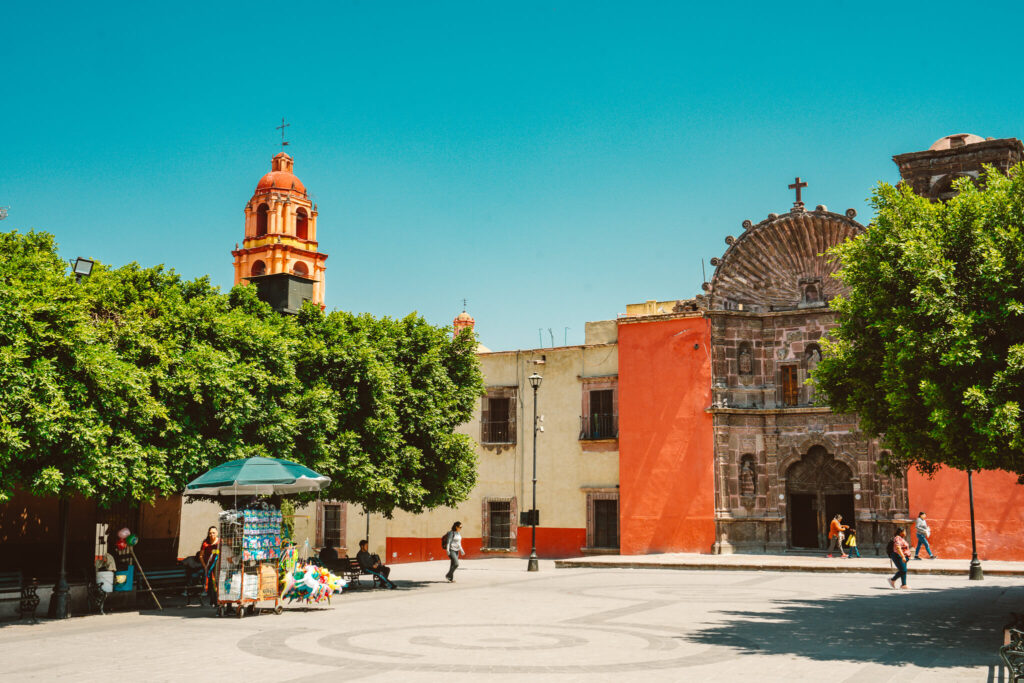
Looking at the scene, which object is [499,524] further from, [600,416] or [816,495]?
[816,495]

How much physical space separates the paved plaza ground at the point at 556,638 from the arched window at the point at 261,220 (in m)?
41.1

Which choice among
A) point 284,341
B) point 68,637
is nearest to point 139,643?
point 68,637

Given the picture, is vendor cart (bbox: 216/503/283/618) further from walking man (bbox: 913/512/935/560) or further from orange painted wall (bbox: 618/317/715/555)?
walking man (bbox: 913/512/935/560)

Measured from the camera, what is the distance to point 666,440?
32.9 meters

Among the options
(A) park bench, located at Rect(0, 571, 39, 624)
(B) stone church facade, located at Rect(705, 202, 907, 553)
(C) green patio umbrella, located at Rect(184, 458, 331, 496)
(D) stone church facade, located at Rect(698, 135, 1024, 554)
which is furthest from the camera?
(B) stone church facade, located at Rect(705, 202, 907, 553)

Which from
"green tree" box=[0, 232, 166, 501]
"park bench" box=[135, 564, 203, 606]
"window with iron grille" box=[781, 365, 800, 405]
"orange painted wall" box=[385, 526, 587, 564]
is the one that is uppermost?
"window with iron grille" box=[781, 365, 800, 405]

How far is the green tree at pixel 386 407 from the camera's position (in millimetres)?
20969

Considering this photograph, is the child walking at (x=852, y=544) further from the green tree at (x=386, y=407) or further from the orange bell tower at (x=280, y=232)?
the orange bell tower at (x=280, y=232)

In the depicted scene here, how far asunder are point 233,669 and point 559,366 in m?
25.0

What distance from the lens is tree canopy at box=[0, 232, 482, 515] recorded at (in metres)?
14.9

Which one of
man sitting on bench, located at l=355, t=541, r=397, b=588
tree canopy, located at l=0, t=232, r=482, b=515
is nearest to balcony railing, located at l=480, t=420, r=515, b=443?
tree canopy, located at l=0, t=232, r=482, b=515

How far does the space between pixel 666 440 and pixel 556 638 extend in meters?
19.7

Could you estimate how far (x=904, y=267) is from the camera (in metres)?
Answer: 13.6

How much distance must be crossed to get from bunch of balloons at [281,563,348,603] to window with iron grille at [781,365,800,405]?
2010cm
